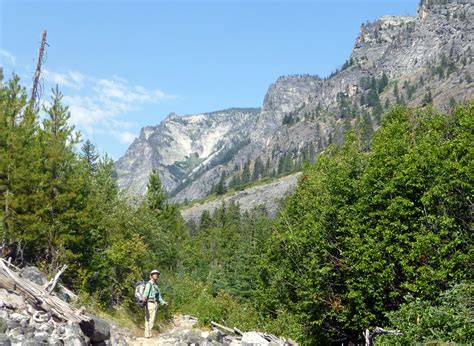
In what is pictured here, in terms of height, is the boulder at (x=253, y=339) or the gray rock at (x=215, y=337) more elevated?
the gray rock at (x=215, y=337)

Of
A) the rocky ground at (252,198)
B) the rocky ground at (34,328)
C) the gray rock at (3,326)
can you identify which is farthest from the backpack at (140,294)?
the rocky ground at (252,198)

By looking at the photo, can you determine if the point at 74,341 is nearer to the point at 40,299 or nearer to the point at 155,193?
the point at 40,299

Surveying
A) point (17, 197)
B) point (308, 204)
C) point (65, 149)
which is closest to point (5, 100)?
point (65, 149)

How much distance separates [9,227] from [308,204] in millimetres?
21215

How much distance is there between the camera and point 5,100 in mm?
25766

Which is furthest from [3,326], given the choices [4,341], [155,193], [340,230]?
[155,193]

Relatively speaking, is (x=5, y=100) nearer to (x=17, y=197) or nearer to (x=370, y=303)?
(x=17, y=197)

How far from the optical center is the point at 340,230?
27.2 m

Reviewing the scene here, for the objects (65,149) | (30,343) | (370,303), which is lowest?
(370,303)

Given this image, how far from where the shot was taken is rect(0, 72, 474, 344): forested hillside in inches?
835

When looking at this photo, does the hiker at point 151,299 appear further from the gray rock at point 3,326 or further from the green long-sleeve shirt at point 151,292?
the gray rock at point 3,326

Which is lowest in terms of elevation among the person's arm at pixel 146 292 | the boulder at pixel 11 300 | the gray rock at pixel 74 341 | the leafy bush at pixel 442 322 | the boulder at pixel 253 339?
the boulder at pixel 253 339

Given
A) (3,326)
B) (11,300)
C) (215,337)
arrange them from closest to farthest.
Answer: (3,326) → (11,300) → (215,337)

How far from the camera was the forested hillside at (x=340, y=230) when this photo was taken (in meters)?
21.2
